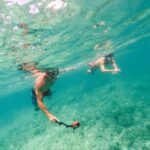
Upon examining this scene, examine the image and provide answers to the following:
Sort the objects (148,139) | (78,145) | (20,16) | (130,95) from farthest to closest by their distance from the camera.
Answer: (130,95)
(78,145)
(148,139)
(20,16)

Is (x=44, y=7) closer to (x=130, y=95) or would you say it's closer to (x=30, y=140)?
(x=30, y=140)

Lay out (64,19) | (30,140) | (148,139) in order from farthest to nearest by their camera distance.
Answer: (30,140) → (64,19) → (148,139)

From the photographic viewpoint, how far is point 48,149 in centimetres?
2011

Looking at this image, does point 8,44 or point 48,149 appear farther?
point 48,149

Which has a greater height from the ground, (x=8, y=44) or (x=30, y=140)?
(x=8, y=44)

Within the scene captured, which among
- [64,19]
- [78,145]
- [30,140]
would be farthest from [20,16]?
[30,140]

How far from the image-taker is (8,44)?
59.2 feet

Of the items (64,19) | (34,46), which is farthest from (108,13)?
(34,46)

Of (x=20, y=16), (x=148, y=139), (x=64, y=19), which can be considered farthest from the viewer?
(x=64, y=19)

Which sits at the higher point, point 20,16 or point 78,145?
point 20,16

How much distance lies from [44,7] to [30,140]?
52.3 feet

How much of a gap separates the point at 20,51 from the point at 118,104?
12510mm

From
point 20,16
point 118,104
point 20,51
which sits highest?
point 20,16

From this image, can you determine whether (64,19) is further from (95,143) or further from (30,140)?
(30,140)
